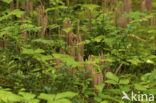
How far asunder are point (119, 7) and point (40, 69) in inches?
60.5

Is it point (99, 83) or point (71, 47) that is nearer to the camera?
point (99, 83)

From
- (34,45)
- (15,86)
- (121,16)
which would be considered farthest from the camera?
(121,16)

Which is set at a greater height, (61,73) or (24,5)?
(24,5)

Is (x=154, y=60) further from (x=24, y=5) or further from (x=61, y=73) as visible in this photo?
(x=24, y=5)

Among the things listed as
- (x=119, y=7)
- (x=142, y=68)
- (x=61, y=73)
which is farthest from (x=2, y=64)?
(x=119, y=7)

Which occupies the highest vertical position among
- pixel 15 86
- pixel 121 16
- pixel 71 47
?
pixel 121 16

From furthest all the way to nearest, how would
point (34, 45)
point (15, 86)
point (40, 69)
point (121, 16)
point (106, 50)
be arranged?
point (121, 16)
point (106, 50)
point (34, 45)
point (40, 69)
point (15, 86)

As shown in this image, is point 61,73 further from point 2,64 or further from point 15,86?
point 2,64

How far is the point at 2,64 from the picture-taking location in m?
2.14

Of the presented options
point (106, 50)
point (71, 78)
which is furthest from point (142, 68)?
point (71, 78)

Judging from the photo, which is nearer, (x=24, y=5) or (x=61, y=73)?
(x=61, y=73)

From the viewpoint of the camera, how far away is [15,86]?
185 centimetres

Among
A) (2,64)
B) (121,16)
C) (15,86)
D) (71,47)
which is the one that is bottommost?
(15,86)

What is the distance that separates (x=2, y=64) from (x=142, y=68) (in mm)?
1490
